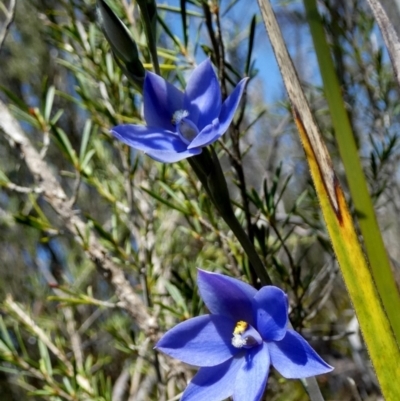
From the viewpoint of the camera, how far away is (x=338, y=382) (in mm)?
1694

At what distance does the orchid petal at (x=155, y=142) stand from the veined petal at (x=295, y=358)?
0.37 ft

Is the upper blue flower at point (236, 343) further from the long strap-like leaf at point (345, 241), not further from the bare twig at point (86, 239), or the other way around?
the bare twig at point (86, 239)

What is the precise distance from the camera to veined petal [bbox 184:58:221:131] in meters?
0.36

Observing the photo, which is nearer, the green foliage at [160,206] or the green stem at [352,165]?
the green stem at [352,165]

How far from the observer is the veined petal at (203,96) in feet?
1.17

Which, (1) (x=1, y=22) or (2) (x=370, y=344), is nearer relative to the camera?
(2) (x=370, y=344)

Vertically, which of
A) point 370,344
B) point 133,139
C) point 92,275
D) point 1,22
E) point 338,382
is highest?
point 1,22

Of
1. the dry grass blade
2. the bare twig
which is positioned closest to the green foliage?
the bare twig

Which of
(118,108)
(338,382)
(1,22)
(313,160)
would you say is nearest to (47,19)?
(118,108)

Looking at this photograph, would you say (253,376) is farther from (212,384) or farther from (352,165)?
(352,165)

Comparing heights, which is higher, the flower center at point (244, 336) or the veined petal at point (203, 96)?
the veined petal at point (203, 96)

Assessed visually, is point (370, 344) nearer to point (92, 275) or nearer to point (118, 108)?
point (118, 108)

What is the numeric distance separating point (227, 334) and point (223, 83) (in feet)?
0.94

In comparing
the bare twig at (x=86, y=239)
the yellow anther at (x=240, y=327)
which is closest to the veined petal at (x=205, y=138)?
the yellow anther at (x=240, y=327)
